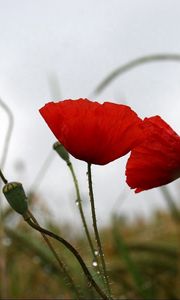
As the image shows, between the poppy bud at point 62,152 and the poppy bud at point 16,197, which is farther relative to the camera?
the poppy bud at point 62,152

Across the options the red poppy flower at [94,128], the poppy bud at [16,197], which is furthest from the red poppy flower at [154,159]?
the poppy bud at [16,197]

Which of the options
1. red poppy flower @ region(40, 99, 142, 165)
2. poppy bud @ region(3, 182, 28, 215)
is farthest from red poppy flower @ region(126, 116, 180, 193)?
poppy bud @ region(3, 182, 28, 215)

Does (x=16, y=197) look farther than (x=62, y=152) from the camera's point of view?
No

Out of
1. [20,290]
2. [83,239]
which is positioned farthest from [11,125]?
[83,239]

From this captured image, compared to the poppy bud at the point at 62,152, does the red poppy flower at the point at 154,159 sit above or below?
below

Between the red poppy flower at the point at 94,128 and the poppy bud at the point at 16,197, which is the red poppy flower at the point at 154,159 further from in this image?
the poppy bud at the point at 16,197

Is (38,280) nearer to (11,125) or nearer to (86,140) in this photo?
(11,125)
